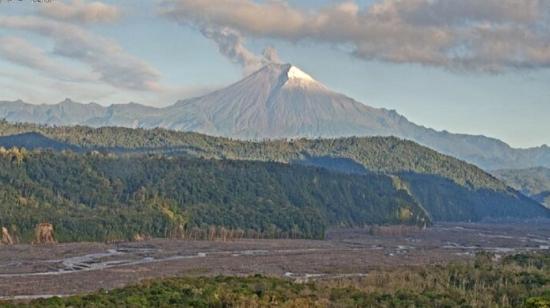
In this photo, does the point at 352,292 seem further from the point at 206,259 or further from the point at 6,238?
the point at 6,238

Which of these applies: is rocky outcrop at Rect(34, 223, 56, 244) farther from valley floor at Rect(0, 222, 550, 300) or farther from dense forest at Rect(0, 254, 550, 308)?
dense forest at Rect(0, 254, 550, 308)

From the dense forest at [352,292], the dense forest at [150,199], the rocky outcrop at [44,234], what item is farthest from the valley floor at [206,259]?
the dense forest at [352,292]

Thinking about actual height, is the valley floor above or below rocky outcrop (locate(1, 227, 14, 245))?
below

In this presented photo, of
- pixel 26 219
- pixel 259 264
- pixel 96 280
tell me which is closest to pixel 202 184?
pixel 26 219

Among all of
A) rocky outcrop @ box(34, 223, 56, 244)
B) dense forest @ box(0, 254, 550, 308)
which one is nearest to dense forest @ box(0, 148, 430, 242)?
rocky outcrop @ box(34, 223, 56, 244)

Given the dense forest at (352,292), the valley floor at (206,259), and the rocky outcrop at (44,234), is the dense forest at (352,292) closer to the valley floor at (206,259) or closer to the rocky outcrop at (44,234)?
the valley floor at (206,259)

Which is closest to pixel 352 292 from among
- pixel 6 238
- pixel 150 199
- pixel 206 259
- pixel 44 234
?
pixel 206 259
